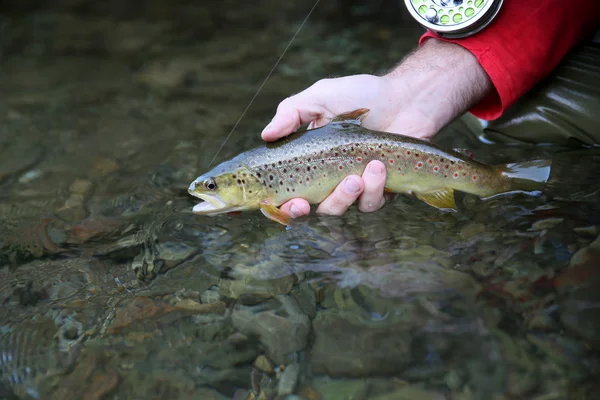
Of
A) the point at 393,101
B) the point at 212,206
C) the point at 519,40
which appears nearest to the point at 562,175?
the point at 519,40

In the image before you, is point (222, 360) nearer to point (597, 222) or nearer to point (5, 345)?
point (5, 345)

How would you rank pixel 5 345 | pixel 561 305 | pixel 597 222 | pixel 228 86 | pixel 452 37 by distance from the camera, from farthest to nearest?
pixel 228 86, pixel 452 37, pixel 597 222, pixel 5 345, pixel 561 305

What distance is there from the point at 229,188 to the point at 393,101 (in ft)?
3.31

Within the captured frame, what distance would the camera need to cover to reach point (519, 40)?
3094 millimetres

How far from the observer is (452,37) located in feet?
10.5

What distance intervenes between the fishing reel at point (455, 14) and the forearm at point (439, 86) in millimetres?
128

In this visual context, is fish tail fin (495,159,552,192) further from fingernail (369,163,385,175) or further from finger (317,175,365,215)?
finger (317,175,365,215)

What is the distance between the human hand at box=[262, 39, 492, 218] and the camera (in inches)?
112

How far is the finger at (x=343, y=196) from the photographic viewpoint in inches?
108

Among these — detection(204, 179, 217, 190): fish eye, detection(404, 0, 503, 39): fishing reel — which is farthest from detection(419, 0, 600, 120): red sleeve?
detection(204, 179, 217, 190): fish eye

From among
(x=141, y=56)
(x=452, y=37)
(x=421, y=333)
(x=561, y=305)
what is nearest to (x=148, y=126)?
(x=141, y=56)

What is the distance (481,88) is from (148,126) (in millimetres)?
2601

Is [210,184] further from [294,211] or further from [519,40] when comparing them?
[519,40]

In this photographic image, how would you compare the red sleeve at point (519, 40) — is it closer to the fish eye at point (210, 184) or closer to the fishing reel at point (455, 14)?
the fishing reel at point (455, 14)
